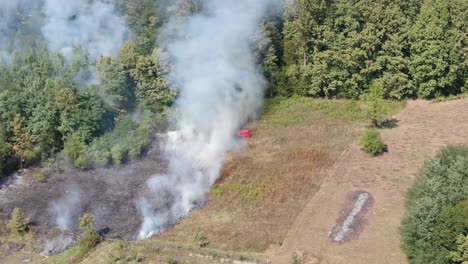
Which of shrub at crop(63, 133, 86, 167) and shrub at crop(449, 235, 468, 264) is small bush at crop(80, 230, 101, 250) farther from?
shrub at crop(449, 235, 468, 264)

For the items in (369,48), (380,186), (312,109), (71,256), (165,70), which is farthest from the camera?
(312,109)

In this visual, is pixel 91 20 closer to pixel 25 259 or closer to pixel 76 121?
pixel 76 121

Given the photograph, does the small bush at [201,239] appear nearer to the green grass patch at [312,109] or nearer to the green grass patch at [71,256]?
the green grass patch at [71,256]

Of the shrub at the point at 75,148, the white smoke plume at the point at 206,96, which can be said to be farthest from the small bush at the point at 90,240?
the shrub at the point at 75,148

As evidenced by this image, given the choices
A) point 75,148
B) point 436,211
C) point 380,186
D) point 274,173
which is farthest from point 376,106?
point 75,148

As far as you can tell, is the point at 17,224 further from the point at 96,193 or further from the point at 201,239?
the point at 201,239
